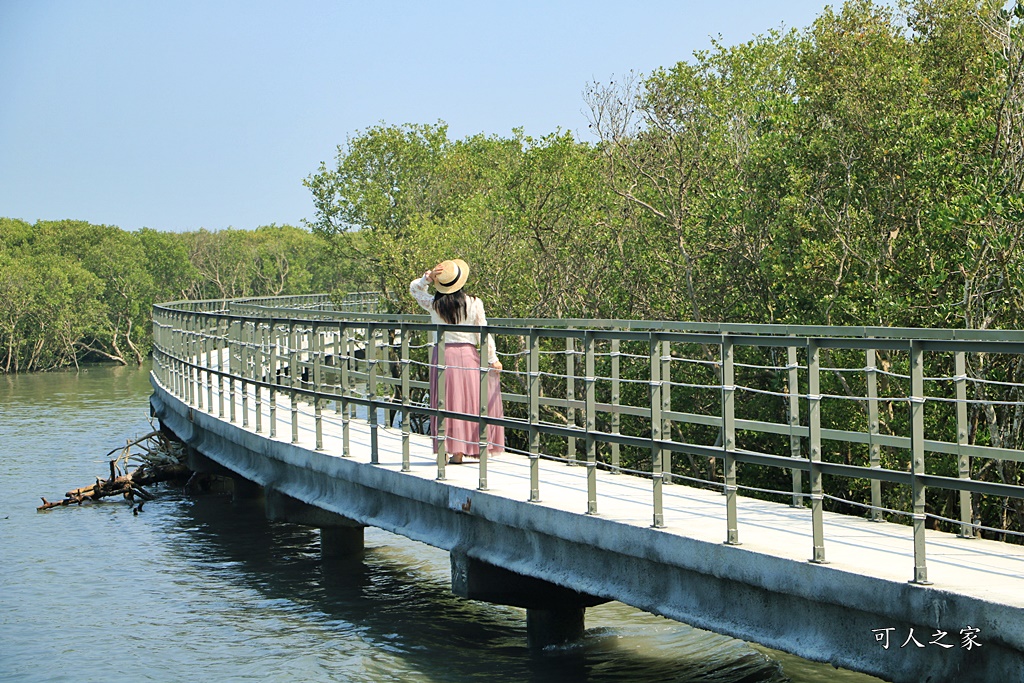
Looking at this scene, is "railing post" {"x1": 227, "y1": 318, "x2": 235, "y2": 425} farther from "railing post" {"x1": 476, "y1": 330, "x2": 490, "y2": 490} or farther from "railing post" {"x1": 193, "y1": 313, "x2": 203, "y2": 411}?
"railing post" {"x1": 476, "y1": 330, "x2": 490, "y2": 490}

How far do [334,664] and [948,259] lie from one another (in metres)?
9.71

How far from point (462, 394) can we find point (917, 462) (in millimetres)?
5537

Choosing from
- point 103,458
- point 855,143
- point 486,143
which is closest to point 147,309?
point 486,143

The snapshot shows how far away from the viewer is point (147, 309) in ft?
293

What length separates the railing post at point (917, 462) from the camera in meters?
6.29

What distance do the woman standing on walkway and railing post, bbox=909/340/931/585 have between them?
4.83m

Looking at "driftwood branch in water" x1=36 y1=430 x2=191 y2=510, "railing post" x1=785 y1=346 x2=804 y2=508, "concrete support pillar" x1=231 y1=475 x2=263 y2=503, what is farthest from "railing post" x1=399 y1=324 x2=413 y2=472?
"driftwood branch in water" x1=36 y1=430 x2=191 y2=510

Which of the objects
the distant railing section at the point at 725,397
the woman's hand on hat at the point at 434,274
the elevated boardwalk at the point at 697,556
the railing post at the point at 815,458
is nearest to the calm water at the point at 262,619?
the elevated boardwalk at the point at 697,556

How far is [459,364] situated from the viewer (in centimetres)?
1156

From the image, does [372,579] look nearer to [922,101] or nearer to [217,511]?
[217,511]

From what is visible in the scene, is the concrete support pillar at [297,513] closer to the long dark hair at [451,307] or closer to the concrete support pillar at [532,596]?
the long dark hair at [451,307]

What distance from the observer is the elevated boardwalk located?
6.27m

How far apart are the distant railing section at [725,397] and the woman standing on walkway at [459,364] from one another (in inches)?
8.1

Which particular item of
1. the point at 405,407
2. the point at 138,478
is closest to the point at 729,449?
the point at 405,407
